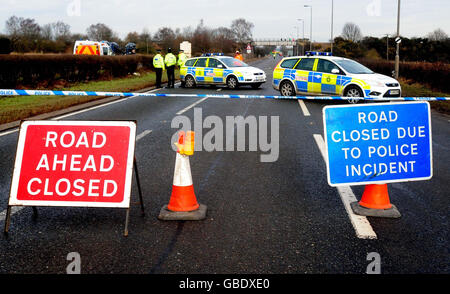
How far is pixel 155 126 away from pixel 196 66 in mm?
13069

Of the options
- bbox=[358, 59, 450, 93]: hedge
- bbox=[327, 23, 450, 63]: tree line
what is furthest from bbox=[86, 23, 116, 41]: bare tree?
bbox=[358, 59, 450, 93]: hedge

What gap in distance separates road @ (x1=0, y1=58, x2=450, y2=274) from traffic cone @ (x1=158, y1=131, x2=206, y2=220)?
138 millimetres

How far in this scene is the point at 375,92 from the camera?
14.9m

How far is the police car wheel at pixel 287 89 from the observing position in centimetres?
1744

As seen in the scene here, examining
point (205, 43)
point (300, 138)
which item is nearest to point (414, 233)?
point (300, 138)

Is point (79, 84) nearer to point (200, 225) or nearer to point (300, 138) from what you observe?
point (300, 138)

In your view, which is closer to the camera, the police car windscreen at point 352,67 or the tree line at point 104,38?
the police car windscreen at point 352,67

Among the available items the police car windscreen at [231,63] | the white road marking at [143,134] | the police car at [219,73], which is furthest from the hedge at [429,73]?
the white road marking at [143,134]

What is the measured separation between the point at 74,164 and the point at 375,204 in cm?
Answer: 307

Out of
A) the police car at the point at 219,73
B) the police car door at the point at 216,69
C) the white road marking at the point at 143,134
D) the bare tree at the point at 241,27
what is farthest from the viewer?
the bare tree at the point at 241,27

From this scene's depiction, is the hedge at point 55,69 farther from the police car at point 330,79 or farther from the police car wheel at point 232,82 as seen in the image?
the police car at point 330,79

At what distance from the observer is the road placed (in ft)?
11.9

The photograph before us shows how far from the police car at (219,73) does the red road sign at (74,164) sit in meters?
17.6
